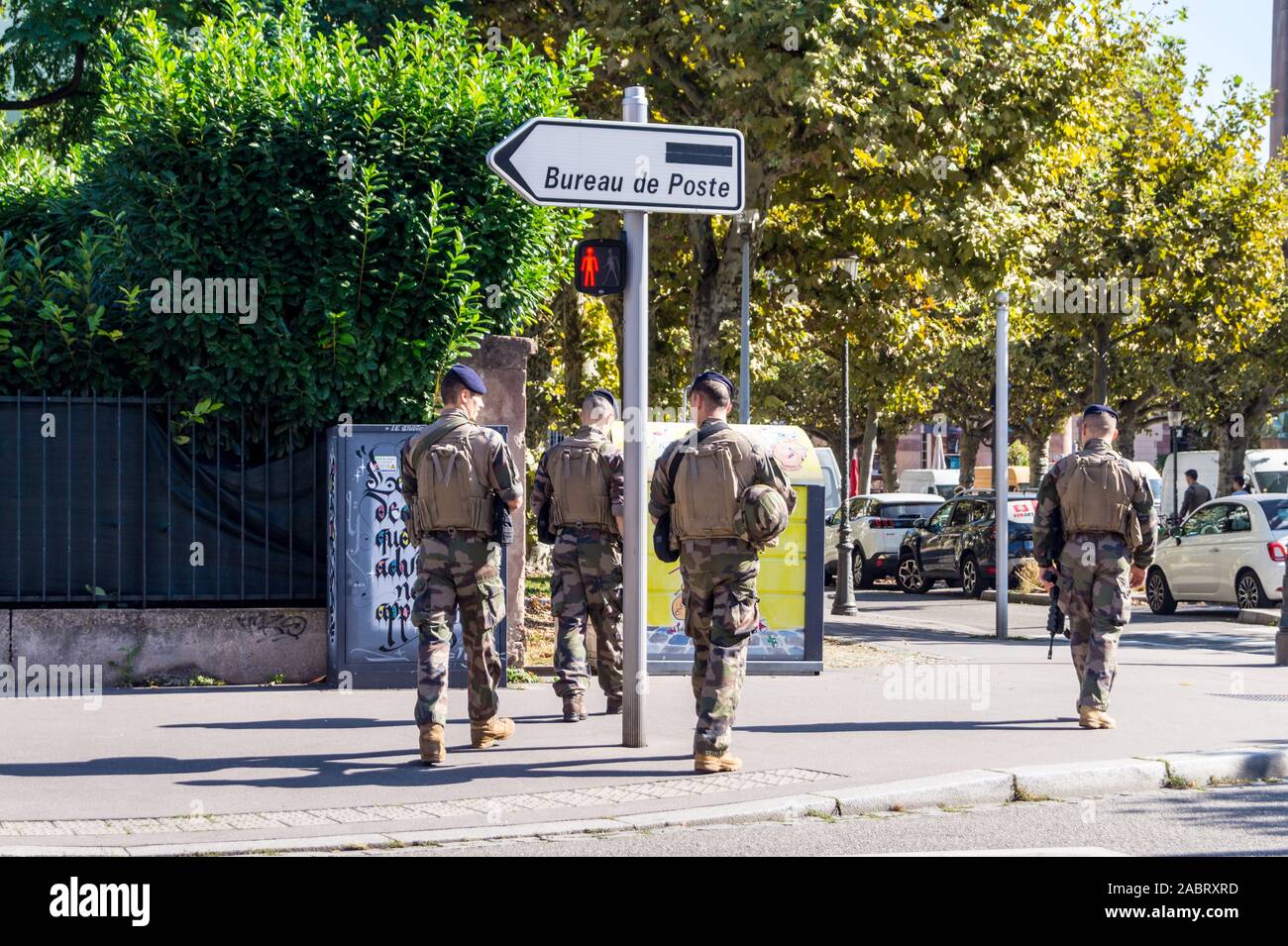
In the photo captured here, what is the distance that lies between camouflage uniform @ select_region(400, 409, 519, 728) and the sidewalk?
54 centimetres

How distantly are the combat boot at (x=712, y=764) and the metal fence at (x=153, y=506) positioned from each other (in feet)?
14.3

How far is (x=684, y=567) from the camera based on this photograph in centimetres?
820

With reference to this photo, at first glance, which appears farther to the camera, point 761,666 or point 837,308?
point 837,308

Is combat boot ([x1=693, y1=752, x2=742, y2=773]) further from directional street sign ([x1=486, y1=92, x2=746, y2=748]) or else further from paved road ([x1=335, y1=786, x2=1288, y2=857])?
paved road ([x1=335, y1=786, x2=1288, y2=857])

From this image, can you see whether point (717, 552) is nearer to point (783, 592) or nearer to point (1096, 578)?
point (1096, 578)

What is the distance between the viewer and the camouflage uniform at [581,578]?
9641 mm

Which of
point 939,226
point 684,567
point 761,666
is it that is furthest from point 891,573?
point 684,567

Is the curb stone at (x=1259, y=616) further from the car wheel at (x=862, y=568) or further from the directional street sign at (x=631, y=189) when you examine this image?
the directional street sign at (x=631, y=189)

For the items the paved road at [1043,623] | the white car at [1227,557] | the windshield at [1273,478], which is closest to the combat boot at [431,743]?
the paved road at [1043,623]

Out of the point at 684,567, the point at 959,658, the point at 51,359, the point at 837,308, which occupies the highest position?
the point at 837,308
